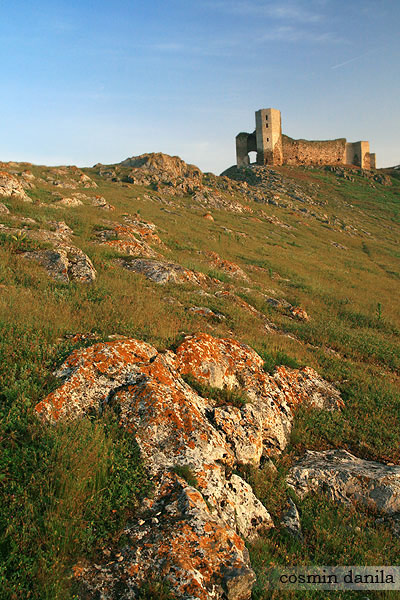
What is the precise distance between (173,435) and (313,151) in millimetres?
88413

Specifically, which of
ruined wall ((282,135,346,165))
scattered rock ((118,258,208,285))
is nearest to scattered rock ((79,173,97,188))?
scattered rock ((118,258,208,285))

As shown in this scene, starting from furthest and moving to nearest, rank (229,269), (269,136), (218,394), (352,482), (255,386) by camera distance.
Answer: (269,136) → (229,269) → (255,386) → (218,394) → (352,482)

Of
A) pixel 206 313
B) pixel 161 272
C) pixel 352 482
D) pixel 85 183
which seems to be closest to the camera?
pixel 352 482

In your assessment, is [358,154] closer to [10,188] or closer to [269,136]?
[269,136]

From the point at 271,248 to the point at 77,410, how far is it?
26205 mm

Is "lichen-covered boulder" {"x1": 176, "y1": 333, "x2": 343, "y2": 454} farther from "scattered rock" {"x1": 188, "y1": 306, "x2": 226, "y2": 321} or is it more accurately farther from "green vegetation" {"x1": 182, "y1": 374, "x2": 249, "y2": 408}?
"scattered rock" {"x1": 188, "y1": 306, "x2": 226, "y2": 321}

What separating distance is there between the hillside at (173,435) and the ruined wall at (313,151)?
74.6m

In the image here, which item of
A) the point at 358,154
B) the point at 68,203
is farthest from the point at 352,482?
the point at 358,154

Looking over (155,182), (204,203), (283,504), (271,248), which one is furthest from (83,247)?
(155,182)

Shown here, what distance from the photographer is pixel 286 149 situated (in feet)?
249

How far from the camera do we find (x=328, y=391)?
22.7 feet

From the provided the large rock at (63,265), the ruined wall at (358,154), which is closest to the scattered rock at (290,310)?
the large rock at (63,265)

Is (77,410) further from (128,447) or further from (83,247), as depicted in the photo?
(83,247)

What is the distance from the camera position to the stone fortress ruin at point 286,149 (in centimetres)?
6994
